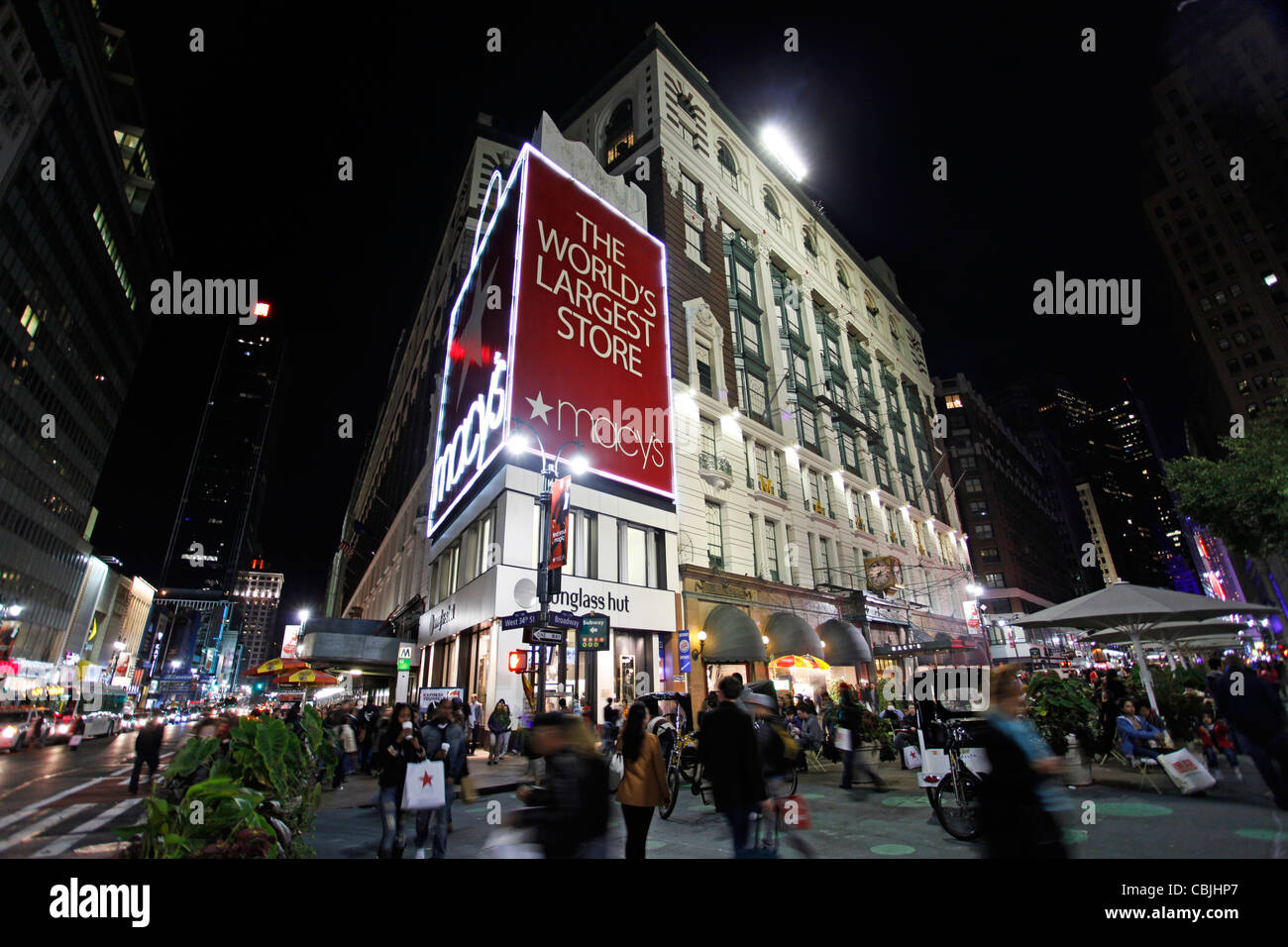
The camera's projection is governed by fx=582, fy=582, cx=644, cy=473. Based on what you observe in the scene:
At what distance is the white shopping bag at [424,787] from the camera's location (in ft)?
22.5

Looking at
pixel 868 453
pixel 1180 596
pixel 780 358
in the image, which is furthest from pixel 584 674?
pixel 868 453

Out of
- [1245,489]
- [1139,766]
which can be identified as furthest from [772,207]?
[1139,766]

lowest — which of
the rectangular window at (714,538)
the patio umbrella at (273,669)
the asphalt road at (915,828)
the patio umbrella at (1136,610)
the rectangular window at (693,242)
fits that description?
the asphalt road at (915,828)

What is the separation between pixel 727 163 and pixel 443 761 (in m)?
45.1

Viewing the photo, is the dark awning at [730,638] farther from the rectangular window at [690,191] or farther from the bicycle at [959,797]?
the rectangular window at [690,191]

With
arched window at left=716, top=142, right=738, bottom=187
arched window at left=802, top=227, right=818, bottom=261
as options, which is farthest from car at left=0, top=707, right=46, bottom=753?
arched window at left=802, top=227, right=818, bottom=261

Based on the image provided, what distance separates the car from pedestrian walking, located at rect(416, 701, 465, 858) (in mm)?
29323

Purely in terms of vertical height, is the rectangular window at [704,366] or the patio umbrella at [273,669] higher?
the rectangular window at [704,366]

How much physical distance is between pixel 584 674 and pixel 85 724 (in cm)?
3280

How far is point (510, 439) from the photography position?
21281 millimetres

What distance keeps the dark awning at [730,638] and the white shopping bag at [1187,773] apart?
15.8 metres

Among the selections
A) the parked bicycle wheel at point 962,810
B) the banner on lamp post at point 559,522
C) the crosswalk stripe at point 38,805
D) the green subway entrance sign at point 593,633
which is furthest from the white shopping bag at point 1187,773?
the crosswalk stripe at point 38,805

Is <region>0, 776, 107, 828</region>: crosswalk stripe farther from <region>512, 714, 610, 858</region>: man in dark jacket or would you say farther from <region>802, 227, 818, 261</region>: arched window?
<region>802, 227, 818, 261</region>: arched window

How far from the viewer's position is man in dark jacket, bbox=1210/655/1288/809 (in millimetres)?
7883
